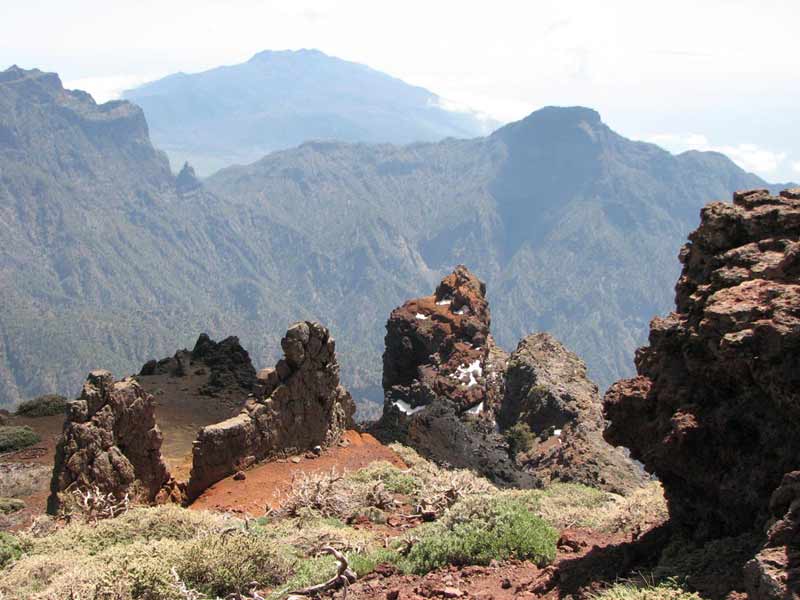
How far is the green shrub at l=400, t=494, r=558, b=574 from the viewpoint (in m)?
10.0

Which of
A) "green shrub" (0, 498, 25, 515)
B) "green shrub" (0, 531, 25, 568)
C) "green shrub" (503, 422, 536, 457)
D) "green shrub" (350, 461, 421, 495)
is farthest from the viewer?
"green shrub" (503, 422, 536, 457)

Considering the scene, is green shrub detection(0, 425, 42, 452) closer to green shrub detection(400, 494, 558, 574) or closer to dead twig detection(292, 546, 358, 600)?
green shrub detection(400, 494, 558, 574)

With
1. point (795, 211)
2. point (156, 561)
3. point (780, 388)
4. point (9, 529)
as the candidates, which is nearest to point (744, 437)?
point (780, 388)

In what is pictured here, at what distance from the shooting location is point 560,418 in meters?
40.4

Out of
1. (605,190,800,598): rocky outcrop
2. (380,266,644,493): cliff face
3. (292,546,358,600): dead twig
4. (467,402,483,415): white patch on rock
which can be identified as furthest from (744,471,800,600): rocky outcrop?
(467,402,483,415): white patch on rock

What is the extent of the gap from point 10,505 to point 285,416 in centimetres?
655

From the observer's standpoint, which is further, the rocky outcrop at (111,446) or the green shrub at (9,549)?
the rocky outcrop at (111,446)

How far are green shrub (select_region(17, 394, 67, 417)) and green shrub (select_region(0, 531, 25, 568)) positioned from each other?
18413 millimetres

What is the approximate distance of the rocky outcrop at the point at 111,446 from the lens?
51.7 feet

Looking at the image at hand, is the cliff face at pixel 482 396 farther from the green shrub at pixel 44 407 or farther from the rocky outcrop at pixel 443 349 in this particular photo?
the green shrub at pixel 44 407

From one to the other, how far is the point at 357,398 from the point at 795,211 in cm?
18876

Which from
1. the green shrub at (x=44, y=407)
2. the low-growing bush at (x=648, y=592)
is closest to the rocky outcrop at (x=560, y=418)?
the green shrub at (x=44, y=407)

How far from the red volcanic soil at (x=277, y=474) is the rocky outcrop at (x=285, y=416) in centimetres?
33

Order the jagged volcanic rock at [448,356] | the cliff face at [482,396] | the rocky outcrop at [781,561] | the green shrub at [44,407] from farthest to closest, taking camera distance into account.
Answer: the jagged volcanic rock at [448,356] → the green shrub at [44,407] → the cliff face at [482,396] → the rocky outcrop at [781,561]
